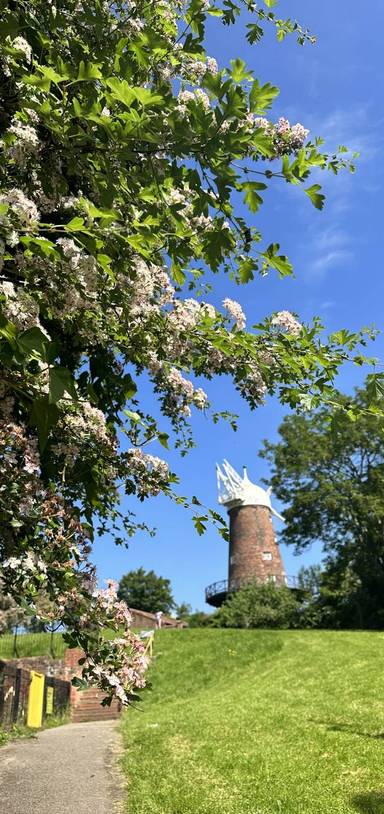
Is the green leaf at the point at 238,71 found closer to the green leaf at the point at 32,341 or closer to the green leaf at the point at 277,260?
the green leaf at the point at 277,260

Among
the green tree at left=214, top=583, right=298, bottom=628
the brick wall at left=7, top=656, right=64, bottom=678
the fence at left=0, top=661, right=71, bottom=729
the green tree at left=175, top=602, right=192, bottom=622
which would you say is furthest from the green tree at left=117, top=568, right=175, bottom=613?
the fence at left=0, top=661, right=71, bottom=729

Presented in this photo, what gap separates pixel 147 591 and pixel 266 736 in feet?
224

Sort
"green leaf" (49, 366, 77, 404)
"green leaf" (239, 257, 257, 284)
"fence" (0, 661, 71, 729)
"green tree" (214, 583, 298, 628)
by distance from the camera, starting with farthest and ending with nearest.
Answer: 1. "green tree" (214, 583, 298, 628)
2. "fence" (0, 661, 71, 729)
3. "green leaf" (239, 257, 257, 284)
4. "green leaf" (49, 366, 77, 404)

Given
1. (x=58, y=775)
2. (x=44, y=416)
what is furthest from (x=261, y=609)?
(x=44, y=416)

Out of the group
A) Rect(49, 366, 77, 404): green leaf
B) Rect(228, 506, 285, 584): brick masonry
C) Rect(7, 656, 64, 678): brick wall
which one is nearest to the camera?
Rect(49, 366, 77, 404): green leaf

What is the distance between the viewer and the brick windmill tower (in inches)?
1854

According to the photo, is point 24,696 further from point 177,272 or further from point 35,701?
point 177,272

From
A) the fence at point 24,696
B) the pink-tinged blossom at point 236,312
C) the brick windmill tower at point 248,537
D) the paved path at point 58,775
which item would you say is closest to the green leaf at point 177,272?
the pink-tinged blossom at point 236,312

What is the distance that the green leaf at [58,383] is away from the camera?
2.11 m

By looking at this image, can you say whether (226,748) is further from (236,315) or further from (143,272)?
(143,272)

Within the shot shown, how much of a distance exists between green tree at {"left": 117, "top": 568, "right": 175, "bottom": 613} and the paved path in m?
63.1

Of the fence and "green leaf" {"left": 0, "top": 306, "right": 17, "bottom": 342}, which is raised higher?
"green leaf" {"left": 0, "top": 306, "right": 17, "bottom": 342}

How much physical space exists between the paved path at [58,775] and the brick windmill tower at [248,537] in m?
32.9

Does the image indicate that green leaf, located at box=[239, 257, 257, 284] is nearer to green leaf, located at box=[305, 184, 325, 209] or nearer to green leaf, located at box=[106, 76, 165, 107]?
green leaf, located at box=[305, 184, 325, 209]
